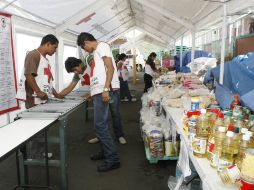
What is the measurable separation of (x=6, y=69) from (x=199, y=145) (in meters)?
3.49

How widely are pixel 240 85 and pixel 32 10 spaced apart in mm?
4010

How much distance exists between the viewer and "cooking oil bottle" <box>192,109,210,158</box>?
1725mm

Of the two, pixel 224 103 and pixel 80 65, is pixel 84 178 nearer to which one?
pixel 80 65

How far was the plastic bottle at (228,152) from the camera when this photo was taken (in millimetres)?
1443

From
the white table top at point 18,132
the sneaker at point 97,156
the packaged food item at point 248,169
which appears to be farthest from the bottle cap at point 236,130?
the sneaker at point 97,156

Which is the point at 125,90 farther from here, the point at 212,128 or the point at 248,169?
the point at 248,169

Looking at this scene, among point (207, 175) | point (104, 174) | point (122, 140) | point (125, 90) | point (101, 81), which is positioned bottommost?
point (104, 174)

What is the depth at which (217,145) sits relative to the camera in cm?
155

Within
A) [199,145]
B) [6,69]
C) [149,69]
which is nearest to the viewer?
[199,145]

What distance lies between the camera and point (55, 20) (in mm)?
6496

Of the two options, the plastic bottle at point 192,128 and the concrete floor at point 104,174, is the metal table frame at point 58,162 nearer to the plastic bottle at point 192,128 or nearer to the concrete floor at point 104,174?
the concrete floor at point 104,174

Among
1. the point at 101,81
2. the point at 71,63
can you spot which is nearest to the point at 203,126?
the point at 101,81

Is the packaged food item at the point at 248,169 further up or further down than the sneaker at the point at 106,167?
further up

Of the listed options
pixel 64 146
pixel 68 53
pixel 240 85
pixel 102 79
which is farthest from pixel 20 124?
pixel 68 53
